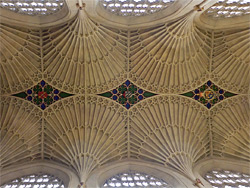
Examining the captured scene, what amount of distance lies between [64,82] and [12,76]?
111 inches

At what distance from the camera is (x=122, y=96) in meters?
14.3

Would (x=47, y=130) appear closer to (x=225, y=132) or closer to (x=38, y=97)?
(x=38, y=97)

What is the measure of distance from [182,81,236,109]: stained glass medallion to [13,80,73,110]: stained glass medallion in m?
7.48

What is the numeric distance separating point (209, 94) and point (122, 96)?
518 cm

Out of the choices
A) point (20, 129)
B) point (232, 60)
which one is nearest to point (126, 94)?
point (20, 129)

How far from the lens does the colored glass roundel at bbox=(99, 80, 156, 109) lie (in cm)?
1426

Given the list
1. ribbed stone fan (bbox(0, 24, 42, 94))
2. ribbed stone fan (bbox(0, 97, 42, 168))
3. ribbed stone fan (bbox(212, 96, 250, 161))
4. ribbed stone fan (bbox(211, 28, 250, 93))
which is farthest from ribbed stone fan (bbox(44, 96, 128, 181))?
ribbed stone fan (bbox(211, 28, 250, 93))

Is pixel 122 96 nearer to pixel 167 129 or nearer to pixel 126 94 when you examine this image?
pixel 126 94

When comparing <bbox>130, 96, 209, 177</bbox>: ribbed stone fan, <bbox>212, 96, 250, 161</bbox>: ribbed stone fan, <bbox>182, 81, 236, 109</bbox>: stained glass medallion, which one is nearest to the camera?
<bbox>130, 96, 209, 177</bbox>: ribbed stone fan

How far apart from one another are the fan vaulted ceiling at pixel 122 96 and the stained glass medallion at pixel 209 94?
6.4 inches

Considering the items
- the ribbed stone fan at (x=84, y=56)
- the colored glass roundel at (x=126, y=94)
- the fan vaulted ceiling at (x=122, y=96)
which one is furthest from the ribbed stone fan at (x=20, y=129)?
the colored glass roundel at (x=126, y=94)

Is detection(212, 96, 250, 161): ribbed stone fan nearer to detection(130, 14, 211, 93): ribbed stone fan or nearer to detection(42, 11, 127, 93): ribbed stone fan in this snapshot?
detection(130, 14, 211, 93): ribbed stone fan

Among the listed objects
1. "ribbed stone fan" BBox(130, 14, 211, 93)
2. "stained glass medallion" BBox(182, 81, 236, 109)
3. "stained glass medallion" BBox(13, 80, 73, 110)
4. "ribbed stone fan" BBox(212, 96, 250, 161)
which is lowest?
"ribbed stone fan" BBox(212, 96, 250, 161)

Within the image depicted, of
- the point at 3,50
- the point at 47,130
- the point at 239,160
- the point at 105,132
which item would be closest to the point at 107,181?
the point at 105,132
